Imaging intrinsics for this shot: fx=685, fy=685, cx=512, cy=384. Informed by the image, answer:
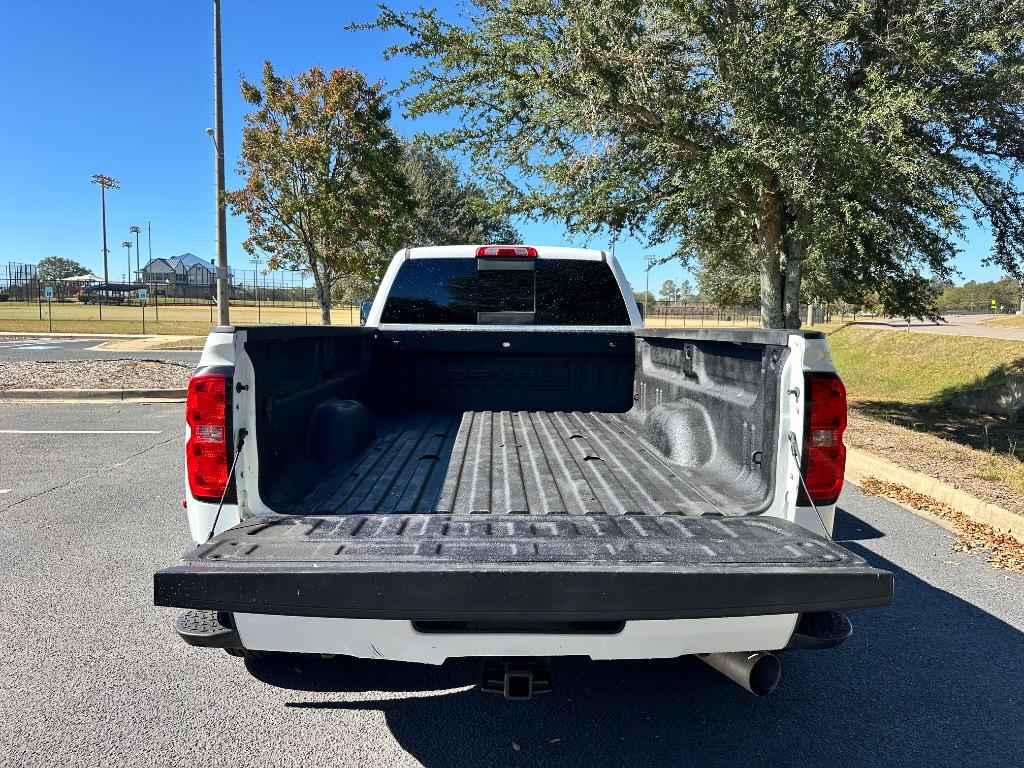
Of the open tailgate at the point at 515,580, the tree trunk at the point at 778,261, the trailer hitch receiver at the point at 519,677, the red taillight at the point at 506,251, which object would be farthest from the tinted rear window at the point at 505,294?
the tree trunk at the point at 778,261

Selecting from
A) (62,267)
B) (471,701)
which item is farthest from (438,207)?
(62,267)

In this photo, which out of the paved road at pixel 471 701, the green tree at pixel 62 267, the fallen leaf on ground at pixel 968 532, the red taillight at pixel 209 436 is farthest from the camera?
the green tree at pixel 62 267

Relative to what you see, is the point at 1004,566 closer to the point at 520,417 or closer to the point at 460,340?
the point at 520,417

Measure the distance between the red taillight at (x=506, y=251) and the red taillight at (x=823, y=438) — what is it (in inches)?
103

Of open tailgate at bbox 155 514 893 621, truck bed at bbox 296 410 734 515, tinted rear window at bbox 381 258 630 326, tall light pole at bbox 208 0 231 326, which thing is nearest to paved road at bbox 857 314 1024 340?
tinted rear window at bbox 381 258 630 326

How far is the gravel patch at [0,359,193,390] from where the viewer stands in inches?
452

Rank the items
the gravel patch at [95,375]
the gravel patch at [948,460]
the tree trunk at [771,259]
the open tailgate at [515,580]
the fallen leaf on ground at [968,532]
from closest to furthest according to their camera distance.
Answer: the open tailgate at [515,580]
the fallen leaf on ground at [968,532]
the gravel patch at [948,460]
the tree trunk at [771,259]
the gravel patch at [95,375]

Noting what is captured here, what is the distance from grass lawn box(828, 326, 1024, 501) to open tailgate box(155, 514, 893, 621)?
4.66 m

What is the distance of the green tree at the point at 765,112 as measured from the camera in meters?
6.71

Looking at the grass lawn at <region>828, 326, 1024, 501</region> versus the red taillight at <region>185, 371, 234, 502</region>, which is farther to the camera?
the grass lawn at <region>828, 326, 1024, 501</region>

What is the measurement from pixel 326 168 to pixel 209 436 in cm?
1639

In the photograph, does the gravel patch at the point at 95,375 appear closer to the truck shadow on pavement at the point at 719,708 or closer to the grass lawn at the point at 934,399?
the truck shadow on pavement at the point at 719,708

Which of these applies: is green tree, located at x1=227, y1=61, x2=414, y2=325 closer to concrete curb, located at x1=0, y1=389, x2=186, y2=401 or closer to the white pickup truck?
concrete curb, located at x1=0, y1=389, x2=186, y2=401

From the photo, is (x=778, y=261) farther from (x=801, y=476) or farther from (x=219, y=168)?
(x=219, y=168)
